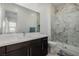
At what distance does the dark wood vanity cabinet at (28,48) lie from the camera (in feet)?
4.77

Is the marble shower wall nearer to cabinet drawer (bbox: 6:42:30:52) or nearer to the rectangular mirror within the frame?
the rectangular mirror

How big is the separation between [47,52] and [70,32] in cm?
65

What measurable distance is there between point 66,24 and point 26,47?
960 millimetres

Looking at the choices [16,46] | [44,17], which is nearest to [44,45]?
[44,17]

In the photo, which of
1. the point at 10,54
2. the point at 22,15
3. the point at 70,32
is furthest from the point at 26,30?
the point at 70,32

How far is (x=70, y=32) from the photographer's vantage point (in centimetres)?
204

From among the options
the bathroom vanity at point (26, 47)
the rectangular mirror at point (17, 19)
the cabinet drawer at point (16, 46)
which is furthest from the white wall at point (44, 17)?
the cabinet drawer at point (16, 46)

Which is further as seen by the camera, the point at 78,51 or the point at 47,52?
the point at 47,52

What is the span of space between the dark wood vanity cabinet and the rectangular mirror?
0.29 meters

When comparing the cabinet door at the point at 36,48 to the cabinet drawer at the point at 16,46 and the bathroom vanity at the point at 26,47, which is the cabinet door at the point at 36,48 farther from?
the cabinet drawer at the point at 16,46

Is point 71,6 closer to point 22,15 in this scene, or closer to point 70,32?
point 70,32

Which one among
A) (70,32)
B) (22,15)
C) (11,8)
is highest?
(11,8)

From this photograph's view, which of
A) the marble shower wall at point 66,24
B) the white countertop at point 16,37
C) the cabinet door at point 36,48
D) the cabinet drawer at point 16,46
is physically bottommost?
the cabinet door at point 36,48

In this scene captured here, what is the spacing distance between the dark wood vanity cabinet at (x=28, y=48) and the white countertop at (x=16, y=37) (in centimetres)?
6
